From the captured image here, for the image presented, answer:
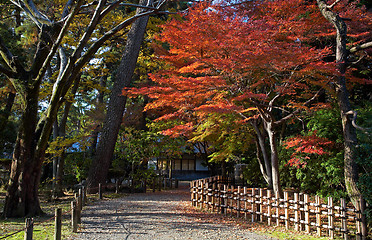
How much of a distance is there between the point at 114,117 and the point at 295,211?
9074 mm

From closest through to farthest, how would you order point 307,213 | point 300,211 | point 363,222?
point 363,222
point 307,213
point 300,211

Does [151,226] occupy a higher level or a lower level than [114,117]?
lower

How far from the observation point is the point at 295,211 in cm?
750

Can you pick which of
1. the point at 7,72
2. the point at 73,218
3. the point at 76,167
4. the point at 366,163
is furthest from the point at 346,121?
the point at 76,167

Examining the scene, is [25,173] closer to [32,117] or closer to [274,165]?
[32,117]

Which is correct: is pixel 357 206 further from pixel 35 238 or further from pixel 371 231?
pixel 35 238

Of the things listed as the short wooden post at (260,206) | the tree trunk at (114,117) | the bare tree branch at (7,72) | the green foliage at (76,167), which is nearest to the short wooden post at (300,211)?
the short wooden post at (260,206)

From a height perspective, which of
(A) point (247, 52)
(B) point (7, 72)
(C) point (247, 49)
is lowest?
(B) point (7, 72)

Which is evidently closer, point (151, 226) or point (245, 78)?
point (151, 226)

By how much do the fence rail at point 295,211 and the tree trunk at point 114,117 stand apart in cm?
470

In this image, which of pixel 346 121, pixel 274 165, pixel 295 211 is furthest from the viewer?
pixel 274 165

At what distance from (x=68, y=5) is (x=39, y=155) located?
4.87m

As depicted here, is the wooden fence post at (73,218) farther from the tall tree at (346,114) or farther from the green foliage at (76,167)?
the green foliage at (76,167)

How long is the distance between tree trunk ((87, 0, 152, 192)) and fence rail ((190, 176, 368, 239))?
15.4 ft
